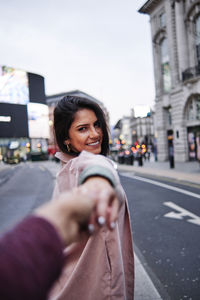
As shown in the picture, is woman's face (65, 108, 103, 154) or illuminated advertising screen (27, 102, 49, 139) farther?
illuminated advertising screen (27, 102, 49, 139)

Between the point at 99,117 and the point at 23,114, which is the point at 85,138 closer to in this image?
the point at 99,117

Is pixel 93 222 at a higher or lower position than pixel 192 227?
higher

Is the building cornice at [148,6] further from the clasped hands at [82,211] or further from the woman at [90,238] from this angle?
the clasped hands at [82,211]

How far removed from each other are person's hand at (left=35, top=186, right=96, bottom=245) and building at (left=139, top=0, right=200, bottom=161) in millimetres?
20757

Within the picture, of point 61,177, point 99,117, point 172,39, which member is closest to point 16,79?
point 99,117

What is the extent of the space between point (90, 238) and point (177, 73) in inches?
964

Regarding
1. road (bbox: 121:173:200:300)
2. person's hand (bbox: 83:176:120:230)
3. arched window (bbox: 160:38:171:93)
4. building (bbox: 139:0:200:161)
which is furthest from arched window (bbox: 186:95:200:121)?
person's hand (bbox: 83:176:120:230)

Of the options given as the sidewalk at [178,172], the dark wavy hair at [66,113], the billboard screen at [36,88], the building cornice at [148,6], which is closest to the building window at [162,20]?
the building cornice at [148,6]

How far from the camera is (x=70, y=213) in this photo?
1.91 ft

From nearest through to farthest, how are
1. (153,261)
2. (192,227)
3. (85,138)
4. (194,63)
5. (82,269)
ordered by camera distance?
(82,269) → (85,138) → (153,261) → (192,227) → (194,63)

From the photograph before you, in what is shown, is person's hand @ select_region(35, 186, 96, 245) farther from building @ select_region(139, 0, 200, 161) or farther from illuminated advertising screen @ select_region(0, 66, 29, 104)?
building @ select_region(139, 0, 200, 161)

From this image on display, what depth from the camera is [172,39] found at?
76.1 ft

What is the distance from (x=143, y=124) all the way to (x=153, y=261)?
8706 cm

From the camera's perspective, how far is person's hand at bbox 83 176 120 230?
63 cm
